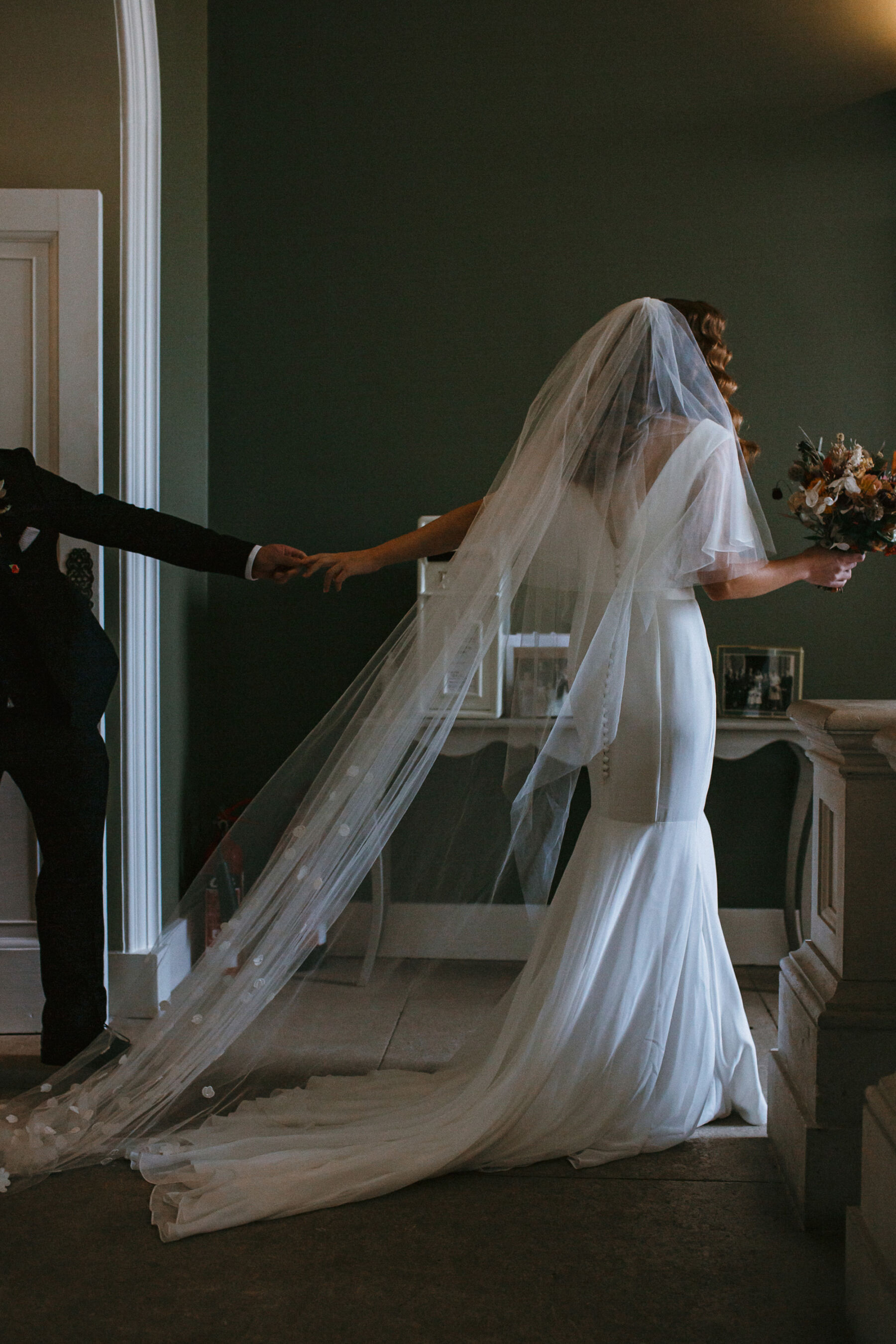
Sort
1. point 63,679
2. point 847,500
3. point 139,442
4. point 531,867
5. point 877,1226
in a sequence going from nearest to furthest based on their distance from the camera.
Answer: point 877,1226 < point 531,867 < point 847,500 < point 63,679 < point 139,442

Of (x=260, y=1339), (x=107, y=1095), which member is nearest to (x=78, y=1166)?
(x=107, y=1095)

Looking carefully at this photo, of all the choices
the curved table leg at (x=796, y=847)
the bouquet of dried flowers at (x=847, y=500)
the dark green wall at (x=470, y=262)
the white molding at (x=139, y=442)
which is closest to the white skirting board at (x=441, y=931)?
the bouquet of dried flowers at (x=847, y=500)

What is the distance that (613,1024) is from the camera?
2.20 meters

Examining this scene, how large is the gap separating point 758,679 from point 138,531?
6.87 feet

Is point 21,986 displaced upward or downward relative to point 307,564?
downward

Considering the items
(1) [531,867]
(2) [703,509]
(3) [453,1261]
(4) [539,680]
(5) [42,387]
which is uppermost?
(5) [42,387]

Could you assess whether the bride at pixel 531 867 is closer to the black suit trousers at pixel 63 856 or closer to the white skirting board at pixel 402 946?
the white skirting board at pixel 402 946

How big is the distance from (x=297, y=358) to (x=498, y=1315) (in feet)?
9.83

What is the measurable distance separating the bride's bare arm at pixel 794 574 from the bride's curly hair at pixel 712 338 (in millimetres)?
237

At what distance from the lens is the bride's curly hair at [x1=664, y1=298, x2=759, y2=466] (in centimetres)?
227

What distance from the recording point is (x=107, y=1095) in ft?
6.76

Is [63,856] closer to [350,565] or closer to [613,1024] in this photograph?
[350,565]

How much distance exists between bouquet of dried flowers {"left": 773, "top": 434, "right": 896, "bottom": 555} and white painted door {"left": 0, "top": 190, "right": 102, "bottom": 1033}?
6.08 ft

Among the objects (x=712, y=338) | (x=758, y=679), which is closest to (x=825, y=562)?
A: (x=712, y=338)
